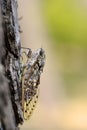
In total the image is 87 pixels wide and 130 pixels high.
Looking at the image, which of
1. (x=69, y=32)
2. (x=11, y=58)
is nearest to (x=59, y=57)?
(x=69, y=32)

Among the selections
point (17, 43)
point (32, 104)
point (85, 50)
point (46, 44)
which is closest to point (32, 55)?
point (32, 104)

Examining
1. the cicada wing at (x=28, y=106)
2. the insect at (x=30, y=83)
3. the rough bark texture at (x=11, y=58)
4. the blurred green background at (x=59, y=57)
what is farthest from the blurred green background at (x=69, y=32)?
the rough bark texture at (x=11, y=58)

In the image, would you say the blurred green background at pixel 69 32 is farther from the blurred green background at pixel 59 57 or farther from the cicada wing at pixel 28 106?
the cicada wing at pixel 28 106

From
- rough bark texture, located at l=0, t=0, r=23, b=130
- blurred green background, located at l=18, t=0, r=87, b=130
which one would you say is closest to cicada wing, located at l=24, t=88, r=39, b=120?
rough bark texture, located at l=0, t=0, r=23, b=130

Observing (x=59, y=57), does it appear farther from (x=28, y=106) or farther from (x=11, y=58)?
(x=11, y=58)

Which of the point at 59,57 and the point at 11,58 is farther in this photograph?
the point at 59,57

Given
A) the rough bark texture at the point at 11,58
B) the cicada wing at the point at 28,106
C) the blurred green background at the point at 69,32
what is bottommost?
the blurred green background at the point at 69,32

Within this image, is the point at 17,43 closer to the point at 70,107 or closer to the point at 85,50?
the point at 70,107
